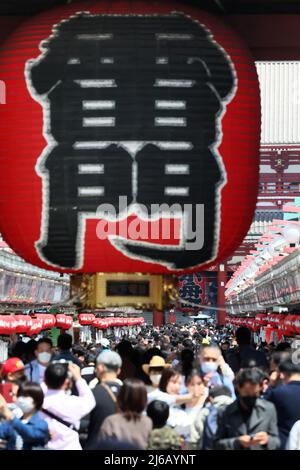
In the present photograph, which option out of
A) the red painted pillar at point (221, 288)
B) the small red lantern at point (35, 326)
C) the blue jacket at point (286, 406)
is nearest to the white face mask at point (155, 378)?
the blue jacket at point (286, 406)

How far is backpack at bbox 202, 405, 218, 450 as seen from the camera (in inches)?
268

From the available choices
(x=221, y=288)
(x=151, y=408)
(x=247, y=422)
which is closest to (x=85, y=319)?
(x=221, y=288)

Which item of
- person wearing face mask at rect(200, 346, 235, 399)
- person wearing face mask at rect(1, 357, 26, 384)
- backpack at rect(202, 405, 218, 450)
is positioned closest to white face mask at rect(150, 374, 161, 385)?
person wearing face mask at rect(200, 346, 235, 399)

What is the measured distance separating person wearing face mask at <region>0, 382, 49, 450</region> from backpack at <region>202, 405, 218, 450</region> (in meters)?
1.05

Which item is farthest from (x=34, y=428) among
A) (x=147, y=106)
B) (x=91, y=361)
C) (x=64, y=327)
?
(x=64, y=327)

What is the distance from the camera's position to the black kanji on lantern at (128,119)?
872 cm

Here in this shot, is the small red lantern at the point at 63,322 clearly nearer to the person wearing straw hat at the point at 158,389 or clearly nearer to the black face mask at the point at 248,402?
the person wearing straw hat at the point at 158,389

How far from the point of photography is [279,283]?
1176 inches

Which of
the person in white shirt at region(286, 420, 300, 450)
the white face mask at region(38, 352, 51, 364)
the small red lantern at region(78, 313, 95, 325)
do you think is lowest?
the person in white shirt at region(286, 420, 300, 450)

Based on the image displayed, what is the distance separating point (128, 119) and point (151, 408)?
8.01 ft

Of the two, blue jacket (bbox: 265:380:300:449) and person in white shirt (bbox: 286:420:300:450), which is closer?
person in white shirt (bbox: 286:420:300:450)

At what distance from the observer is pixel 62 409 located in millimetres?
7891

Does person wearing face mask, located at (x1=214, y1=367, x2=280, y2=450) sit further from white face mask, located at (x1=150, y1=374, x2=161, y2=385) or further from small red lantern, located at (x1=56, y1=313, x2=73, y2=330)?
small red lantern, located at (x1=56, y1=313, x2=73, y2=330)

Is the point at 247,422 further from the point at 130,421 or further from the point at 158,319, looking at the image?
the point at 158,319
